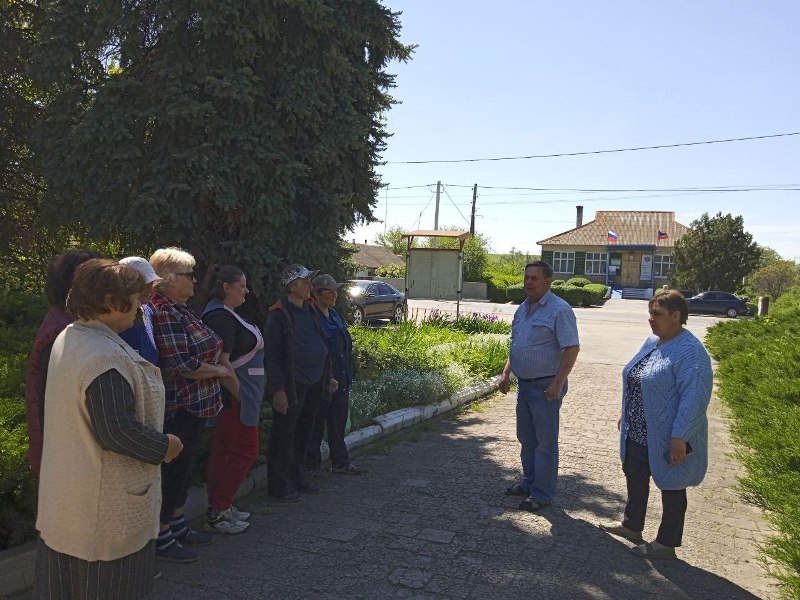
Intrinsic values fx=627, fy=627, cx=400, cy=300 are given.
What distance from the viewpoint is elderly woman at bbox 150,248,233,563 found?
3557mm

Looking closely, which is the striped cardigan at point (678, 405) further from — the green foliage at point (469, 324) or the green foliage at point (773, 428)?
the green foliage at point (469, 324)

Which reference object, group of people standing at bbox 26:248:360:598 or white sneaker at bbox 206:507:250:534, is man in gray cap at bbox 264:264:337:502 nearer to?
group of people standing at bbox 26:248:360:598

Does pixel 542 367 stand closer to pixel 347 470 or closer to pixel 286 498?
pixel 347 470

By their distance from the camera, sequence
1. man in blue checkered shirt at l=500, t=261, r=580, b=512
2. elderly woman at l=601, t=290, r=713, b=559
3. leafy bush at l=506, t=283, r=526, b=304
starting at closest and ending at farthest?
elderly woman at l=601, t=290, r=713, b=559, man in blue checkered shirt at l=500, t=261, r=580, b=512, leafy bush at l=506, t=283, r=526, b=304

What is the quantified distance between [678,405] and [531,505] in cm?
150

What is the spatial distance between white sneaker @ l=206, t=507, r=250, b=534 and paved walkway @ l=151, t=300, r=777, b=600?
0.22 ft

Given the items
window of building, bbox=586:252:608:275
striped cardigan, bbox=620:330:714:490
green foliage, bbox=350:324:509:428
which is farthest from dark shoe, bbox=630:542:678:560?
window of building, bbox=586:252:608:275

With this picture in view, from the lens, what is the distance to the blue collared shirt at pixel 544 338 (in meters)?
4.80

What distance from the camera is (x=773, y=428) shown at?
593cm

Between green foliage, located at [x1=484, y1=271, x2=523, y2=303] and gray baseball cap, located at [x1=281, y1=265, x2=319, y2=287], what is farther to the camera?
green foliage, located at [x1=484, y1=271, x2=523, y2=303]

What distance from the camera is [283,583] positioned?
3.58m

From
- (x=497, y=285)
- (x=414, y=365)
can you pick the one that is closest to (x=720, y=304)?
(x=497, y=285)

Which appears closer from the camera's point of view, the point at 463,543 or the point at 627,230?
the point at 463,543

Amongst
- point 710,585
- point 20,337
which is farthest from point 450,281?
point 710,585
